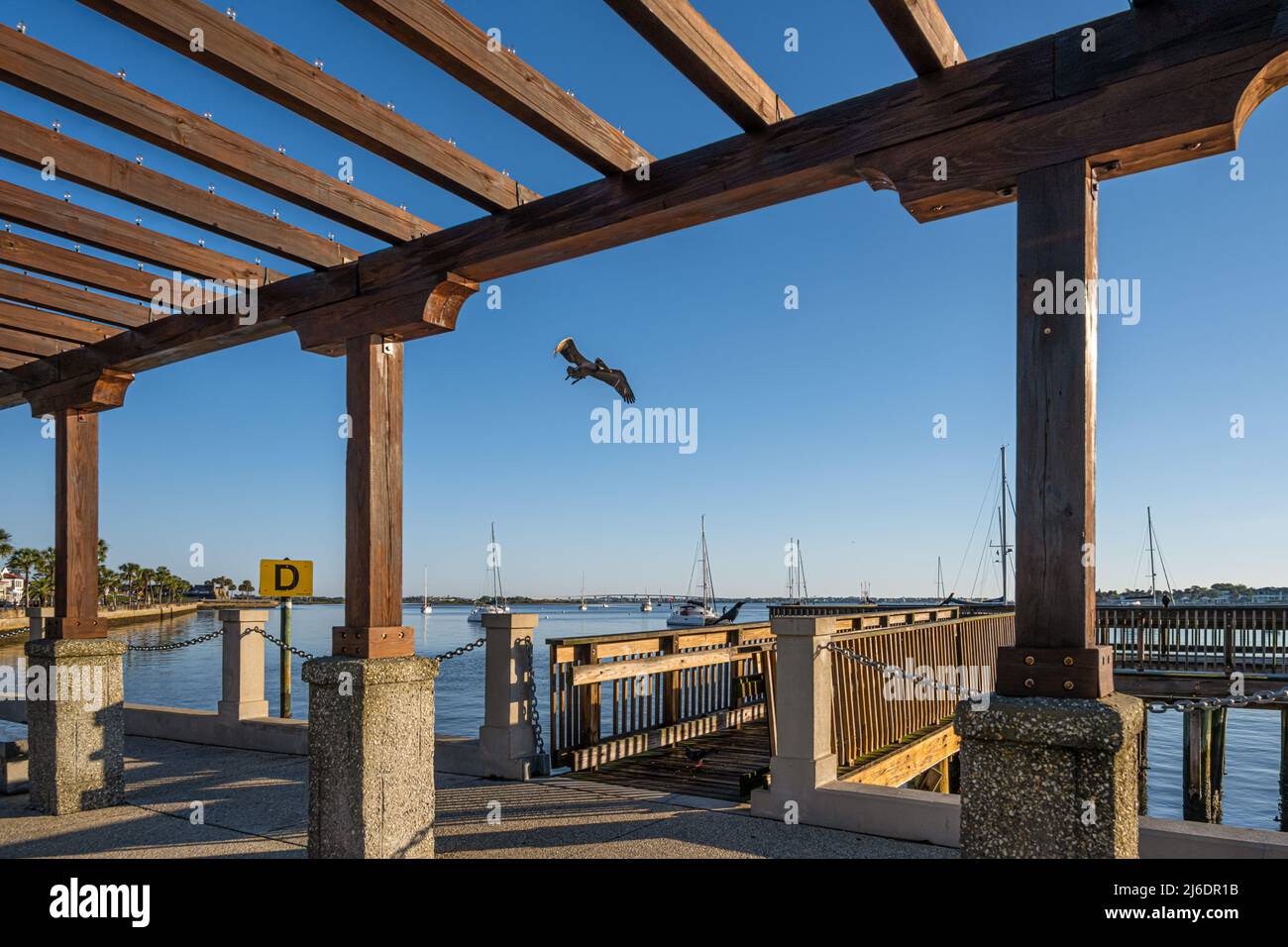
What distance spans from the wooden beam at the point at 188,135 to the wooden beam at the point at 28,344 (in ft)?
12.2

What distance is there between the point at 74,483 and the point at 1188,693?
1808 cm

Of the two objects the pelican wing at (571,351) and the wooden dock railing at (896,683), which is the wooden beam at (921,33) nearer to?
the pelican wing at (571,351)

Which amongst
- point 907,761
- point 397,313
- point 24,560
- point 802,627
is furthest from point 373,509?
point 24,560

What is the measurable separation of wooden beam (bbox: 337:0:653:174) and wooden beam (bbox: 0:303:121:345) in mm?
4686

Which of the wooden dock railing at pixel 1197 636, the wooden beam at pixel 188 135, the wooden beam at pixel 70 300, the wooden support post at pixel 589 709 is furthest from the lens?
the wooden dock railing at pixel 1197 636

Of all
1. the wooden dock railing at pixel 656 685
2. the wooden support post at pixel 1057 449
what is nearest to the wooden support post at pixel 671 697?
the wooden dock railing at pixel 656 685

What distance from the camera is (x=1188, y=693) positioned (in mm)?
16781

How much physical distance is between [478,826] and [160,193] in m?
4.64

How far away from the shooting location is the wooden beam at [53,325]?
21.6 ft

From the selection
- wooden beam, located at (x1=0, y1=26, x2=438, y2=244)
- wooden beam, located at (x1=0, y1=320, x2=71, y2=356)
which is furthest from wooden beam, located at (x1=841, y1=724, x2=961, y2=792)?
wooden beam, located at (x1=0, y1=320, x2=71, y2=356)

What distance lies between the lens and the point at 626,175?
4.60 metres

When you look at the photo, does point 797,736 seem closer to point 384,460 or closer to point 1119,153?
point 384,460

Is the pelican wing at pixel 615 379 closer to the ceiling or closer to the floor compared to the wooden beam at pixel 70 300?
closer to the floor
